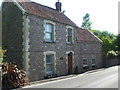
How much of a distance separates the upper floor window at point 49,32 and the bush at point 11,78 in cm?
561

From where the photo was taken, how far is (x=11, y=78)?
1291 centimetres

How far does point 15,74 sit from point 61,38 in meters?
8.16

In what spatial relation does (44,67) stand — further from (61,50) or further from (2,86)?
(2,86)

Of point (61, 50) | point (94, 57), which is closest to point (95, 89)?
point (61, 50)

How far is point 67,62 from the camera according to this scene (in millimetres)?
21500

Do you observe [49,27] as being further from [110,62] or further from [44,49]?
[110,62]

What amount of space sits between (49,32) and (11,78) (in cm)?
702

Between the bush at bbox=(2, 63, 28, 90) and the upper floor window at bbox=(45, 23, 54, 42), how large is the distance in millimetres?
5607

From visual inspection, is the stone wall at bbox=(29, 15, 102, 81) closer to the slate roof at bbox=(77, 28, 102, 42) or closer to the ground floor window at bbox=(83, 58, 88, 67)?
the ground floor window at bbox=(83, 58, 88, 67)

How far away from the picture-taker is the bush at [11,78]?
12695mm

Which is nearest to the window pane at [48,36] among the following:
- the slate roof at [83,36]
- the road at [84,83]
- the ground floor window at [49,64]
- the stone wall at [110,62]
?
the ground floor window at [49,64]

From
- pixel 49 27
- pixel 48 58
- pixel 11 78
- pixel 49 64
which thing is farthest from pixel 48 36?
pixel 11 78

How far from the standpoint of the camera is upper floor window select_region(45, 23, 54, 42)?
18.4 metres

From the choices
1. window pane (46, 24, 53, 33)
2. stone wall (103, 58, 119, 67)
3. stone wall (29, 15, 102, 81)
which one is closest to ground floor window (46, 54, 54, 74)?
stone wall (29, 15, 102, 81)
